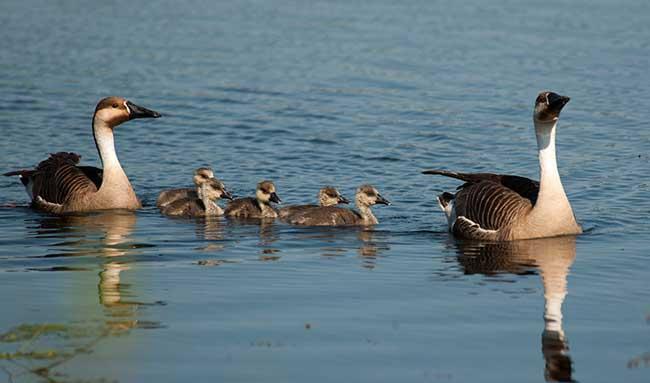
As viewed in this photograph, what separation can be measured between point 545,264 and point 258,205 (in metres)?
4.46

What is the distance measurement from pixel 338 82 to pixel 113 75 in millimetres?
4834

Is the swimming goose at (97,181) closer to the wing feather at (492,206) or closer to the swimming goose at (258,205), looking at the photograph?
the swimming goose at (258,205)

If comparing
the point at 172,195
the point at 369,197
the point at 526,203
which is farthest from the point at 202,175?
the point at 526,203

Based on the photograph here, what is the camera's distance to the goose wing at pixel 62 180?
16812mm

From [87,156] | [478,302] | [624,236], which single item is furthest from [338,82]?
[478,302]

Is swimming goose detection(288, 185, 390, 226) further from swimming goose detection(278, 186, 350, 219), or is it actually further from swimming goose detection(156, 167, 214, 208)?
swimming goose detection(156, 167, 214, 208)

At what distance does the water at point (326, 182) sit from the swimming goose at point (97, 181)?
45 centimetres

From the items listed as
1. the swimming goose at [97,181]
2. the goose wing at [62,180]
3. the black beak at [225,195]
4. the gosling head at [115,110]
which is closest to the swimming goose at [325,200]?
the black beak at [225,195]

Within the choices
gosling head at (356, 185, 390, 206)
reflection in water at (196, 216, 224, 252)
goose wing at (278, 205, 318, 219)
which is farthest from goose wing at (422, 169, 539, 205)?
→ reflection in water at (196, 216, 224, 252)

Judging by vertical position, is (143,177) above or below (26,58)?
below

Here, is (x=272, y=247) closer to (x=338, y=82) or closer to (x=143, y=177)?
(x=143, y=177)

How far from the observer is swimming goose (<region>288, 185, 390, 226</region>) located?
1555 centimetres

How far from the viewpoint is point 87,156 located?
20.5 meters

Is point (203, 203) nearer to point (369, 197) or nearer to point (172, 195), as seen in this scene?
point (172, 195)
